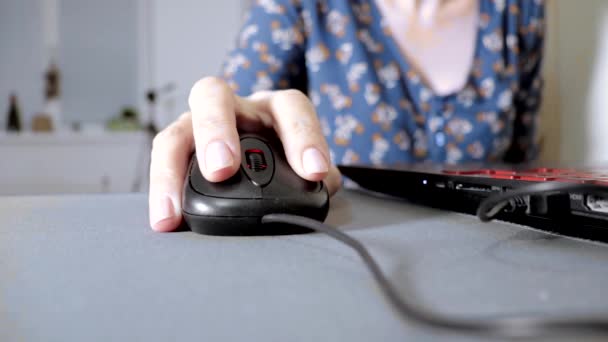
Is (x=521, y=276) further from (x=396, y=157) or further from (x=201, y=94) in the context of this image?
(x=396, y=157)

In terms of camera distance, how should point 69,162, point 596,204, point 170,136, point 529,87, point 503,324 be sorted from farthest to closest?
point 69,162 → point 529,87 → point 170,136 → point 596,204 → point 503,324

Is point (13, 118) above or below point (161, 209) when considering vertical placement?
below

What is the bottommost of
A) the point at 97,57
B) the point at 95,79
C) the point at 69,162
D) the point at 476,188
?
the point at 69,162

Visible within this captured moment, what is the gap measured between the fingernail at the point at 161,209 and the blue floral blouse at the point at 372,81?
0.56m

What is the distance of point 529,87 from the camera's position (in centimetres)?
107

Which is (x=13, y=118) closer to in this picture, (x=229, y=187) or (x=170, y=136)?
(x=170, y=136)

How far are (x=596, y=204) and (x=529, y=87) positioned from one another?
2.82 feet

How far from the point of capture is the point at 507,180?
1.11ft

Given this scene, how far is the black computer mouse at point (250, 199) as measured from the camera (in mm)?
326

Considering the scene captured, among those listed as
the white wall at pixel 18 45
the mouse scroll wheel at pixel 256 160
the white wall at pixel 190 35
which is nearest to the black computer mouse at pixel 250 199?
the mouse scroll wheel at pixel 256 160

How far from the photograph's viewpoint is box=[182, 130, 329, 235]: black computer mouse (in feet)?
1.07

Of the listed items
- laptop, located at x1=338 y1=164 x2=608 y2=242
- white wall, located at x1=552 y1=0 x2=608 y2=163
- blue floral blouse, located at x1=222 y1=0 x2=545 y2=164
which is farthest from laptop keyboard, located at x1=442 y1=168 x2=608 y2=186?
white wall, located at x1=552 y1=0 x2=608 y2=163

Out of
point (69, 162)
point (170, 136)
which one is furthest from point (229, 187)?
point (69, 162)

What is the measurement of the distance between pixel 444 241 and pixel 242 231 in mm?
123
